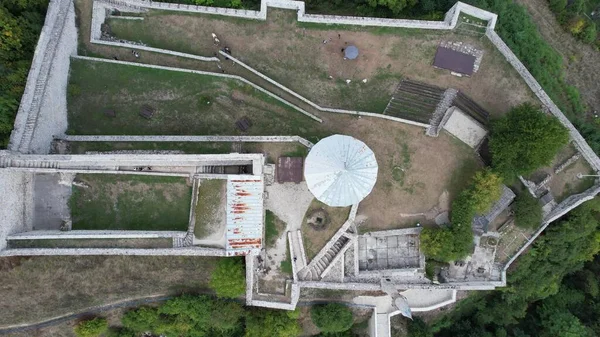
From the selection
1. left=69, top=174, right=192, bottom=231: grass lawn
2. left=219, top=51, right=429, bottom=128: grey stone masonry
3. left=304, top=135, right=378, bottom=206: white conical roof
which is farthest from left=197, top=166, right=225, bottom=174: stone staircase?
left=219, top=51, right=429, bottom=128: grey stone masonry

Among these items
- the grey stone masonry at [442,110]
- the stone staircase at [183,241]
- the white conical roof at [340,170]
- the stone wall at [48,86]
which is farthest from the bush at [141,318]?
the grey stone masonry at [442,110]

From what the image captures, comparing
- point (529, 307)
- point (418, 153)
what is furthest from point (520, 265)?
point (418, 153)

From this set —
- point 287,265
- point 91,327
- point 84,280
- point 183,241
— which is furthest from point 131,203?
point 287,265

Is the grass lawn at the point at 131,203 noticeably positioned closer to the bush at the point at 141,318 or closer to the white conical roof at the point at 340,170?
the bush at the point at 141,318

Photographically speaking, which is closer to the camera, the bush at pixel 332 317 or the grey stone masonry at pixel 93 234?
the grey stone masonry at pixel 93 234

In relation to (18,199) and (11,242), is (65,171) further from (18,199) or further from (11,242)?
(11,242)

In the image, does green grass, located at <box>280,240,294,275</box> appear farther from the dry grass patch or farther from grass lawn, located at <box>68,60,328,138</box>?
the dry grass patch
